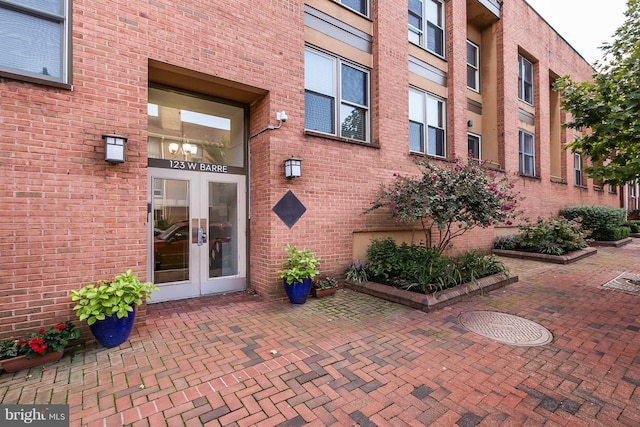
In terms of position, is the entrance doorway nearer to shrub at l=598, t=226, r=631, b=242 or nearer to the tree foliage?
the tree foliage

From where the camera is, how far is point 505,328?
4125 millimetres

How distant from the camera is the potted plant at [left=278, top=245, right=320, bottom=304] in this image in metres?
5.05

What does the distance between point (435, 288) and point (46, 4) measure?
265 inches

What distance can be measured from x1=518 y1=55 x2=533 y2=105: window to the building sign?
12008 millimetres

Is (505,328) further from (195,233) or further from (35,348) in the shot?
(35,348)

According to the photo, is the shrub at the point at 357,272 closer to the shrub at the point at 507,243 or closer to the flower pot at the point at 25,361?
the flower pot at the point at 25,361

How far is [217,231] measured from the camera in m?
5.69

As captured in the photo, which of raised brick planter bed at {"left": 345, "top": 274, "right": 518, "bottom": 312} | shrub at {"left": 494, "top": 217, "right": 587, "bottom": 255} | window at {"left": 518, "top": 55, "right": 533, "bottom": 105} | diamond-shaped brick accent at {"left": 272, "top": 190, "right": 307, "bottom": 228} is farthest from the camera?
window at {"left": 518, "top": 55, "right": 533, "bottom": 105}

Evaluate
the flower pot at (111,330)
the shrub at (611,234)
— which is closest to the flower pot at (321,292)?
the flower pot at (111,330)

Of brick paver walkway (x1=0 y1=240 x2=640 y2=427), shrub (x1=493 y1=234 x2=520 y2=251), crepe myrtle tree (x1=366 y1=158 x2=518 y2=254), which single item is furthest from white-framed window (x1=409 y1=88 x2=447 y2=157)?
brick paver walkway (x1=0 y1=240 x2=640 y2=427)

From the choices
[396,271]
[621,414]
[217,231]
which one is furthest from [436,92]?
[621,414]

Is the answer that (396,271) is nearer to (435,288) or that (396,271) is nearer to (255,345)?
(435,288)

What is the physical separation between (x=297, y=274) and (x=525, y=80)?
13.1 m

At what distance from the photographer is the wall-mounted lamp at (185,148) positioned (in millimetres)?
5287
